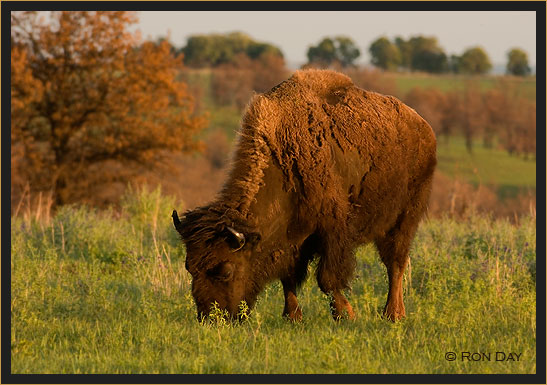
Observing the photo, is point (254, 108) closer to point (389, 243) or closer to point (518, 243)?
point (389, 243)

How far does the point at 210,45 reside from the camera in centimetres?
7825

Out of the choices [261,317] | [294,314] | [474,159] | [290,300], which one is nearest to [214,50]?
[474,159]

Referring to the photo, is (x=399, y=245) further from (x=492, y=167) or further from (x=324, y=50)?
(x=324, y=50)

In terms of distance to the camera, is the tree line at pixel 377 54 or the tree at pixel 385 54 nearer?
the tree line at pixel 377 54

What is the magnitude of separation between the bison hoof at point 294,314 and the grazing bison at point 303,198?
14 mm

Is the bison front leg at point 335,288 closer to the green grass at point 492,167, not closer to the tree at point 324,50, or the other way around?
the green grass at point 492,167

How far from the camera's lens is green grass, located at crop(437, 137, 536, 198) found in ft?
200

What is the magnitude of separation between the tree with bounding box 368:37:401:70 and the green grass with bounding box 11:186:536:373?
7552 cm

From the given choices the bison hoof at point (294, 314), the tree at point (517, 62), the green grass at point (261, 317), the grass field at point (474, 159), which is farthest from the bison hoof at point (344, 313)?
the tree at point (517, 62)

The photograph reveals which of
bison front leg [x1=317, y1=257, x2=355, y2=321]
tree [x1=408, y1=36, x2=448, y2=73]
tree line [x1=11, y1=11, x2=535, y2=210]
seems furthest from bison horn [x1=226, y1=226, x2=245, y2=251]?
tree [x1=408, y1=36, x2=448, y2=73]

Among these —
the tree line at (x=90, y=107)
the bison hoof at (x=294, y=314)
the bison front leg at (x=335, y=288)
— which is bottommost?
the bison hoof at (x=294, y=314)

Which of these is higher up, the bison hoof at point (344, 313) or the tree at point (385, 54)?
the tree at point (385, 54)

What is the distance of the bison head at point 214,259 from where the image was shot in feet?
24.6

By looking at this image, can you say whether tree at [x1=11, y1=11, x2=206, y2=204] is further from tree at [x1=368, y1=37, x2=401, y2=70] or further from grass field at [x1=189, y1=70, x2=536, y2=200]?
tree at [x1=368, y1=37, x2=401, y2=70]
